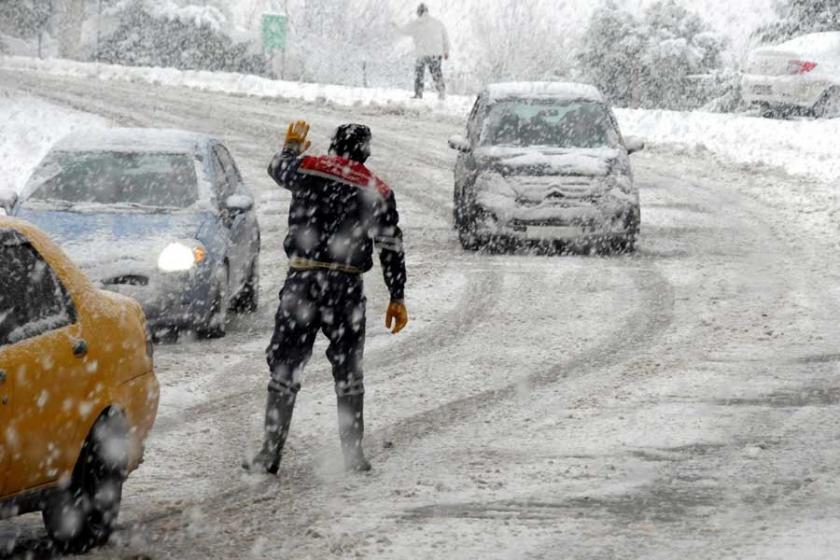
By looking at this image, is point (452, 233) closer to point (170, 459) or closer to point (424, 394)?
point (424, 394)

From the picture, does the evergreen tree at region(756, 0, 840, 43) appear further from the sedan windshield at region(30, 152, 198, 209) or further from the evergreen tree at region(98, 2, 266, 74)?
the sedan windshield at region(30, 152, 198, 209)

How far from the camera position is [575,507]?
26.5 ft

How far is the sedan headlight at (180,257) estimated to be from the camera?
41.2 feet

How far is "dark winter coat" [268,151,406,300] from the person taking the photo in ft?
28.3

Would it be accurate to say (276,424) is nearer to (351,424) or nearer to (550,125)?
(351,424)

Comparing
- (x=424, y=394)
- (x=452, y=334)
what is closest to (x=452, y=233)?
(x=452, y=334)

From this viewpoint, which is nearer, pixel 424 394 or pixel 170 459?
pixel 170 459

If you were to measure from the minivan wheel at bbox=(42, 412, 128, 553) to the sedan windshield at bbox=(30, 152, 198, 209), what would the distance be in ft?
20.1

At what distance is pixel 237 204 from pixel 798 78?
1970 centimetres

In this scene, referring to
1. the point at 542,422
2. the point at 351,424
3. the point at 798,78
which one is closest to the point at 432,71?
the point at 798,78

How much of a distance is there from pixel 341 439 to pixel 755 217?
12.8m

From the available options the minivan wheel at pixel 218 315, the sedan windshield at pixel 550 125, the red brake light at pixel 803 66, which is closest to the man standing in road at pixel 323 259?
the minivan wheel at pixel 218 315

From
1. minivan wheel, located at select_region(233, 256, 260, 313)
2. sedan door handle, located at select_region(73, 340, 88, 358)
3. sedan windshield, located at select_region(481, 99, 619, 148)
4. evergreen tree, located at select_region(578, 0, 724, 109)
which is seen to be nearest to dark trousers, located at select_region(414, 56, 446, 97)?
evergreen tree, located at select_region(578, 0, 724, 109)

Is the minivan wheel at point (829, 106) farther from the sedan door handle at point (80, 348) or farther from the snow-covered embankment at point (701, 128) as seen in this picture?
the sedan door handle at point (80, 348)
